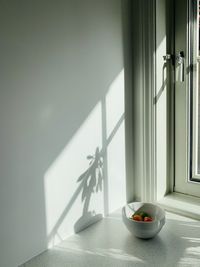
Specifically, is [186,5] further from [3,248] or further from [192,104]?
[3,248]

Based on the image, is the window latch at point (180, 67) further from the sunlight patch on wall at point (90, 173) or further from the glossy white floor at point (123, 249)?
the glossy white floor at point (123, 249)

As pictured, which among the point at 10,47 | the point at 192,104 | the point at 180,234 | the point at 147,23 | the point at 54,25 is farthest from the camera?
the point at 192,104

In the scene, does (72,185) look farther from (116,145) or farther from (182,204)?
(182,204)

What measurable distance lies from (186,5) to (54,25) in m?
0.76

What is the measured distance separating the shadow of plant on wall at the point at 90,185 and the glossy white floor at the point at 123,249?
0.12 feet

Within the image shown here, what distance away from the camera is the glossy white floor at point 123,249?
110 cm

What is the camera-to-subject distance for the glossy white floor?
1101mm

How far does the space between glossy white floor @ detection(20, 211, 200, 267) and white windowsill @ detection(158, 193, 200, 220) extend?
0.21 feet

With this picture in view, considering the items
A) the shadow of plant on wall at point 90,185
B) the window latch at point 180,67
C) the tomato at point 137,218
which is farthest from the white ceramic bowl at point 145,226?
the window latch at point 180,67

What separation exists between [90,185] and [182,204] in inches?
20.4

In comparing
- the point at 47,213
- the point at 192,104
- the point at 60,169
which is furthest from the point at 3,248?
the point at 192,104

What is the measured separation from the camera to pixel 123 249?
1.19m

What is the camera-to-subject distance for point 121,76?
1496 mm

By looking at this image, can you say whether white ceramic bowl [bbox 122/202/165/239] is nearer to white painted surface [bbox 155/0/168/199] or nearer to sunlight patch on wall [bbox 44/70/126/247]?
sunlight patch on wall [bbox 44/70/126/247]
